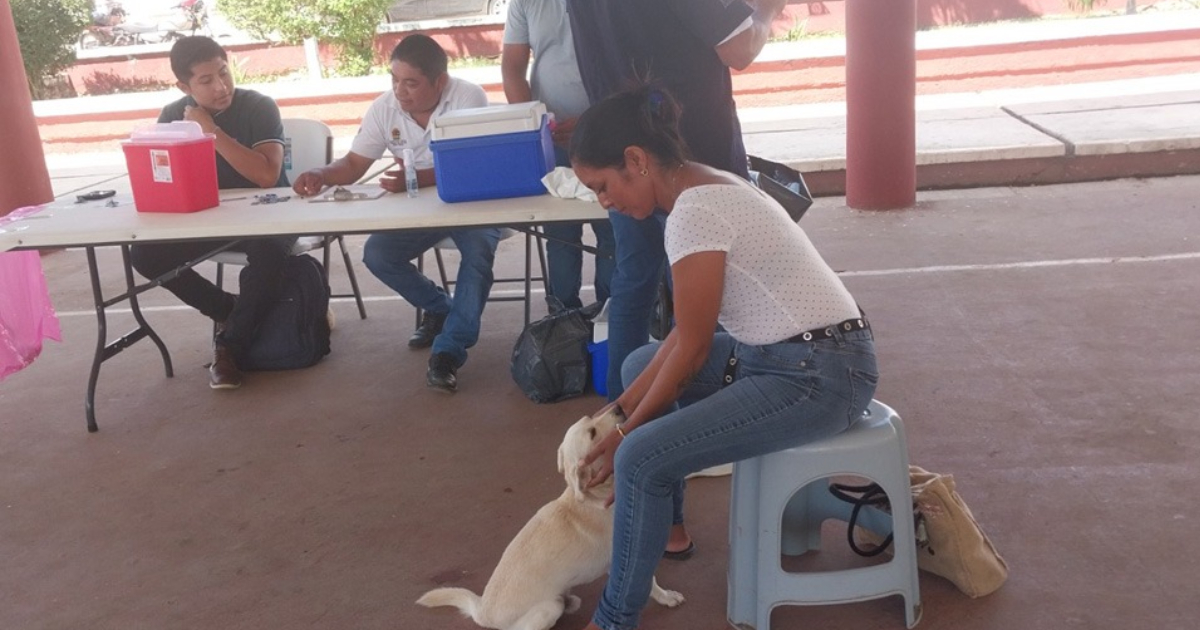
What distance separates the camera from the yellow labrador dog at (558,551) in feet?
8.38

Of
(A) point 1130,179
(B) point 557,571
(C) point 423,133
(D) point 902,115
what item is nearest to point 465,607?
(B) point 557,571

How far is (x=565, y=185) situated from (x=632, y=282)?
0.66 metres

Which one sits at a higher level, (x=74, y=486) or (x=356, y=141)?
(x=356, y=141)

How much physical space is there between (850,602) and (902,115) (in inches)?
171

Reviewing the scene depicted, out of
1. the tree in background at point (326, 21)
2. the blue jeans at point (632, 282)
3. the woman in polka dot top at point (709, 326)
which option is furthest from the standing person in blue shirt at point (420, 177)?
the tree in background at point (326, 21)

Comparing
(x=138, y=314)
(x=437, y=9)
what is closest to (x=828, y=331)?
(x=138, y=314)

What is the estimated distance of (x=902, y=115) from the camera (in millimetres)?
6453

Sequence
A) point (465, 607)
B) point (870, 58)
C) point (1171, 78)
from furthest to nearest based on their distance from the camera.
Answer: point (1171, 78)
point (870, 58)
point (465, 607)

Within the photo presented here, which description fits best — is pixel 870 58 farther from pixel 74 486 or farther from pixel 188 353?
pixel 74 486

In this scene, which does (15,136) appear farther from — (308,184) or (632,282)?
(632,282)

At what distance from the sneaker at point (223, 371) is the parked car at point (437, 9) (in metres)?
12.4

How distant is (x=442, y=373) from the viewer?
433cm

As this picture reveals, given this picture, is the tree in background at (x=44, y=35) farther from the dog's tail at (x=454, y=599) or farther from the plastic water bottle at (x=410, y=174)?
the dog's tail at (x=454, y=599)

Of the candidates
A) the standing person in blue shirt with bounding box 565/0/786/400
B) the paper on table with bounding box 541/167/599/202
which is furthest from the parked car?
the standing person in blue shirt with bounding box 565/0/786/400
